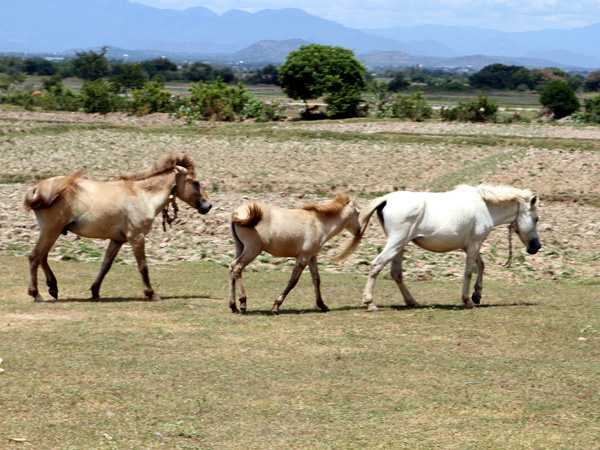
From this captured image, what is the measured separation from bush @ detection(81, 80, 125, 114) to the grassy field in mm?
39385

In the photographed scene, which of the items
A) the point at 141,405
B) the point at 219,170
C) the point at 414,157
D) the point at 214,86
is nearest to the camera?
the point at 141,405

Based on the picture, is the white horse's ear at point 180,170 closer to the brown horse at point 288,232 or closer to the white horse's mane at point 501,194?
the brown horse at point 288,232

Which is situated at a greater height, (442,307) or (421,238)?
(421,238)

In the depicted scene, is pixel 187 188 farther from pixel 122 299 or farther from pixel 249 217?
pixel 249 217

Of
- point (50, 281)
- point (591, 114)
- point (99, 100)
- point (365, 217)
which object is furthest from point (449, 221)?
point (99, 100)

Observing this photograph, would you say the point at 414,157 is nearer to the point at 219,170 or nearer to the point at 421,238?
the point at 219,170

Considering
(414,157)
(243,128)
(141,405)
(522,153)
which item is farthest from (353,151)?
(141,405)

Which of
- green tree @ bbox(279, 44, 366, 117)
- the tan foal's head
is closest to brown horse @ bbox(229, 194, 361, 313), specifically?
the tan foal's head

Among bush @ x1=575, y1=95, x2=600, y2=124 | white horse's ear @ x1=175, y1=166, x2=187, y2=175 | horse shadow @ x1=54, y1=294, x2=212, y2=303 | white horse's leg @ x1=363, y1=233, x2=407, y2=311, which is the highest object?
white horse's ear @ x1=175, y1=166, x2=187, y2=175

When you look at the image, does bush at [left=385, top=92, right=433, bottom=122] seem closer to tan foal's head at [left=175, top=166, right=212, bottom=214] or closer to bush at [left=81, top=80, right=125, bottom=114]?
bush at [left=81, top=80, right=125, bottom=114]

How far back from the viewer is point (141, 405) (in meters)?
10.5

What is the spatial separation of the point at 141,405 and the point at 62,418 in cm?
79

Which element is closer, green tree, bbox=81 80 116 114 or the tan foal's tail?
the tan foal's tail

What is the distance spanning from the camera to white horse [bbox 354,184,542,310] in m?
15.5
